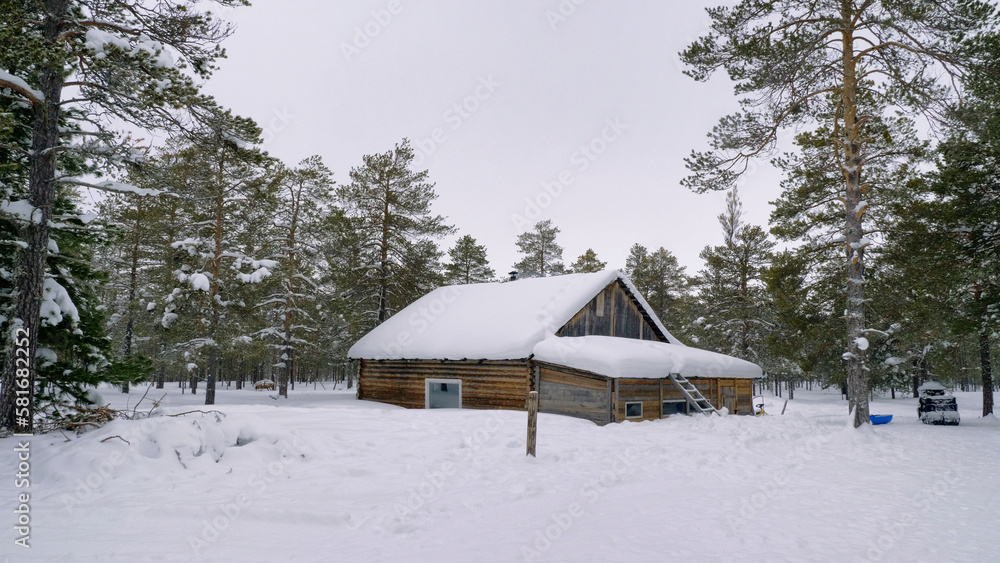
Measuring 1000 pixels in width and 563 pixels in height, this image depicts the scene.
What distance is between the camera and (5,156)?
880cm

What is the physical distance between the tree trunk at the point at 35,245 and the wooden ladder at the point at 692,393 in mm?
14657

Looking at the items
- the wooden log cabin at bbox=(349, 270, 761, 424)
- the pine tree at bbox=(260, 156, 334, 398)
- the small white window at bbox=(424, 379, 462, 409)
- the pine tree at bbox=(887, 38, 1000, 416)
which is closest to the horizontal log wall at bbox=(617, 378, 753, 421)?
the wooden log cabin at bbox=(349, 270, 761, 424)

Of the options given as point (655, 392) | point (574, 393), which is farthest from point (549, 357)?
point (655, 392)

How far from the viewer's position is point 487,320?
737 inches

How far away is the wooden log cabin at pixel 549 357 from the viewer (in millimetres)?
14641

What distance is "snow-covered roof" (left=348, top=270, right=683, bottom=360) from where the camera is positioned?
1667cm

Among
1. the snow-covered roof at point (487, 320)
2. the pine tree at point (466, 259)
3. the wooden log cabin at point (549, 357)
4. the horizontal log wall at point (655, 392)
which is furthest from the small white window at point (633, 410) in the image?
the pine tree at point (466, 259)

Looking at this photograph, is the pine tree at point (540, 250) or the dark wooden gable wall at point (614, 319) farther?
the pine tree at point (540, 250)

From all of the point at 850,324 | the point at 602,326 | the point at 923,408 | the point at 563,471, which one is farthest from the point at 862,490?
the point at 923,408

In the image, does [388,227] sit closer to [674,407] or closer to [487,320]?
[487,320]

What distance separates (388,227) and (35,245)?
17730mm

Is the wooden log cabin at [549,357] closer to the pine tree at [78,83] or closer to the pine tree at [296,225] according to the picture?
the pine tree at [296,225]

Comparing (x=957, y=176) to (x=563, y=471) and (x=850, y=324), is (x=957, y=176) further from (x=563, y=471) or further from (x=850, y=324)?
(x=563, y=471)
